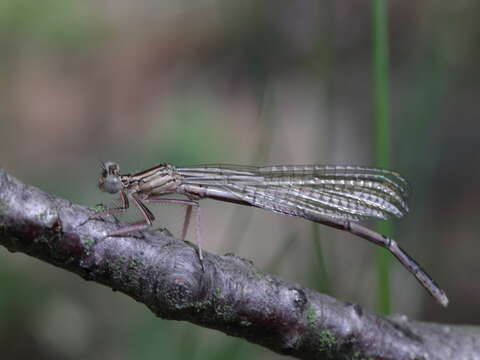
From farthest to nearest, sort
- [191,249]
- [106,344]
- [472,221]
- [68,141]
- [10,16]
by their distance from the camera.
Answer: [68,141], [10,16], [472,221], [106,344], [191,249]

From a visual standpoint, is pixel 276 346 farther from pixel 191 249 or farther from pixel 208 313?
pixel 191 249

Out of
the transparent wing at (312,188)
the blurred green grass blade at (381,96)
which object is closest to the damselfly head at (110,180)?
the transparent wing at (312,188)

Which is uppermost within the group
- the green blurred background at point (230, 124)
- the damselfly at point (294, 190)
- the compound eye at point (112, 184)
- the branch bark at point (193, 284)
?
the green blurred background at point (230, 124)

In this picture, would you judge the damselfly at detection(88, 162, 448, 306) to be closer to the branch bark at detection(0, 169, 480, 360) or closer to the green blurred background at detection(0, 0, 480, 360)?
the green blurred background at detection(0, 0, 480, 360)

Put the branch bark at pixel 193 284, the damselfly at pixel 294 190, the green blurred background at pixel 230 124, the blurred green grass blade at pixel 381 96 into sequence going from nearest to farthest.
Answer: the branch bark at pixel 193 284 → the blurred green grass blade at pixel 381 96 → the damselfly at pixel 294 190 → the green blurred background at pixel 230 124

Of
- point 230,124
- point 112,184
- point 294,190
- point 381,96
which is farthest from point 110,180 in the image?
point 230,124

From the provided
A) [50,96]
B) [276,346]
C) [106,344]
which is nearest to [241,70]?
[50,96]

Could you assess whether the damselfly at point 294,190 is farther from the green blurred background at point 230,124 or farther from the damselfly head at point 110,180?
the green blurred background at point 230,124
